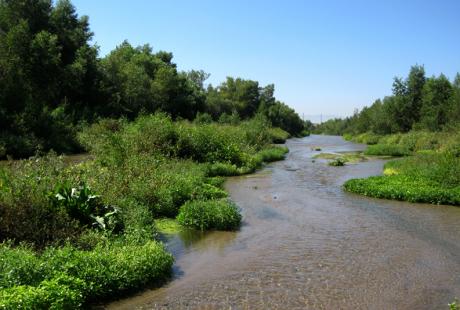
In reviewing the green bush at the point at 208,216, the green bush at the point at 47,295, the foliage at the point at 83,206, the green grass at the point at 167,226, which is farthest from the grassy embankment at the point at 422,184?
the green bush at the point at 47,295

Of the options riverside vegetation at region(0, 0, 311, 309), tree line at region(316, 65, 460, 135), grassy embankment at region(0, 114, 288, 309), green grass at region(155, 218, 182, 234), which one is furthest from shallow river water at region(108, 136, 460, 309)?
tree line at region(316, 65, 460, 135)

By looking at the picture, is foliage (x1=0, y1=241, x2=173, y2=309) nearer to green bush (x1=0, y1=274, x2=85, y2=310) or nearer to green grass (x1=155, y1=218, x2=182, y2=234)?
green bush (x1=0, y1=274, x2=85, y2=310)

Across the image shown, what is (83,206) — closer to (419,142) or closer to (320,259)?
(320,259)

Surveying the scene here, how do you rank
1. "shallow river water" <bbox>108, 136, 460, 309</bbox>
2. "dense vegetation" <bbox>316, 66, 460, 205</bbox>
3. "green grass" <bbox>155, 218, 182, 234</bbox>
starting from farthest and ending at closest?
1. "dense vegetation" <bbox>316, 66, 460, 205</bbox>
2. "green grass" <bbox>155, 218, 182, 234</bbox>
3. "shallow river water" <bbox>108, 136, 460, 309</bbox>

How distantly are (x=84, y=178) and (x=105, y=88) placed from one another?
3862 centimetres

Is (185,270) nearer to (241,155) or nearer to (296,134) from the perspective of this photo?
(241,155)

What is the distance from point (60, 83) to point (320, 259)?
39.1 meters

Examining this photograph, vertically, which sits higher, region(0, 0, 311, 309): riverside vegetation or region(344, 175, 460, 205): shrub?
region(0, 0, 311, 309): riverside vegetation

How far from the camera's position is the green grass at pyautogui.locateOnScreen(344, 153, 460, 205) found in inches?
797

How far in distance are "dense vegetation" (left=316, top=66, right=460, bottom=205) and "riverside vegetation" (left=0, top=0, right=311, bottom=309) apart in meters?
9.50

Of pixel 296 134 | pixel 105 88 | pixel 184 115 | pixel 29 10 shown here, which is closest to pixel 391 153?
pixel 184 115

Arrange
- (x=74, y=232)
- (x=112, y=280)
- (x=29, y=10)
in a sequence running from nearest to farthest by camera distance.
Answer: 1. (x=112, y=280)
2. (x=74, y=232)
3. (x=29, y=10)

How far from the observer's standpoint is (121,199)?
14312 millimetres

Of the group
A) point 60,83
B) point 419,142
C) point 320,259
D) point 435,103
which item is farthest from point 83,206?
point 435,103
